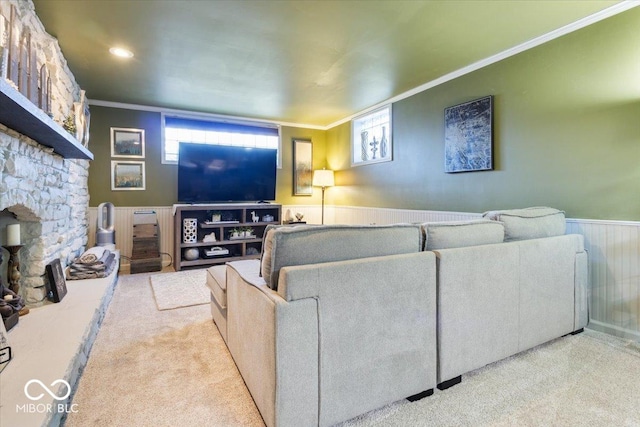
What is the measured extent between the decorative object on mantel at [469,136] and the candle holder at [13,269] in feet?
12.5

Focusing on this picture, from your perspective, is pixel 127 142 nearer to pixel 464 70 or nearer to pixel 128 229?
pixel 128 229

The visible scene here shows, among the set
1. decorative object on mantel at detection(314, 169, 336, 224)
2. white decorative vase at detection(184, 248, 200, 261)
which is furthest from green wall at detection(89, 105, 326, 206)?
decorative object on mantel at detection(314, 169, 336, 224)

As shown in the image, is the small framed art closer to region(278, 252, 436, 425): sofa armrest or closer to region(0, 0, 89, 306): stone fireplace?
region(0, 0, 89, 306): stone fireplace

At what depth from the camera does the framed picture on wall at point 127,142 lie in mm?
4383

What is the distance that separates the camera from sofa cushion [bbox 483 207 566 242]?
1989 mm

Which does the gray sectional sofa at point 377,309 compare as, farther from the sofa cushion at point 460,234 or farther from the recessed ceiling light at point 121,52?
the recessed ceiling light at point 121,52

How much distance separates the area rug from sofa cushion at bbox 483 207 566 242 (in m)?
2.65

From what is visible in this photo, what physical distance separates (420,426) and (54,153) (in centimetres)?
327

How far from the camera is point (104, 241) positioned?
12.9ft

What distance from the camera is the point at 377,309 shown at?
54.2 inches

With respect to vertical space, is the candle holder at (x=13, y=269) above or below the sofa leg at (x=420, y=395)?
above

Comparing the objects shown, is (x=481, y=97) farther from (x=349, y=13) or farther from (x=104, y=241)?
(x=104, y=241)

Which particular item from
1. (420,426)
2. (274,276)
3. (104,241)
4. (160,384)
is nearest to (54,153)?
(104,241)

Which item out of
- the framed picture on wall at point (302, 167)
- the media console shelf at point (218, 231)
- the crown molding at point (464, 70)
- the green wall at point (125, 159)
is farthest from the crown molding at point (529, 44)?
the green wall at point (125, 159)
